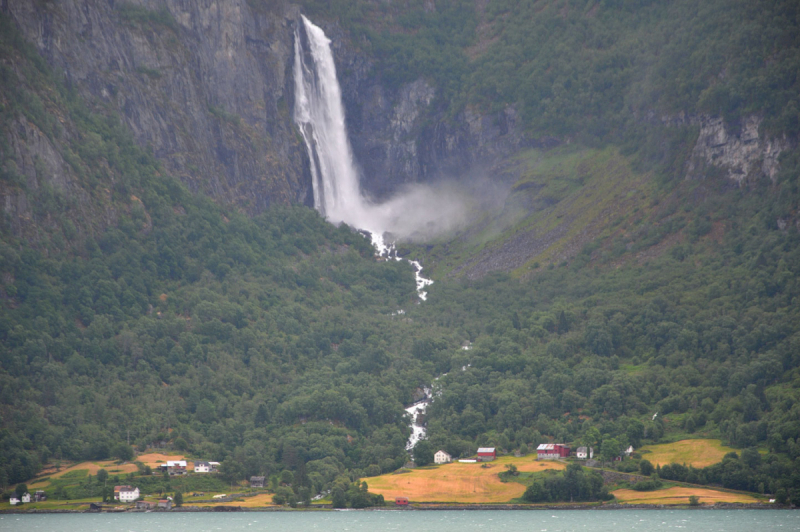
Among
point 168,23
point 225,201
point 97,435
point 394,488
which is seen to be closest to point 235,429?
point 97,435

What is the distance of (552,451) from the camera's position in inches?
5217

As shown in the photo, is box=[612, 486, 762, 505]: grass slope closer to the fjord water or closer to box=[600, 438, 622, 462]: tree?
the fjord water

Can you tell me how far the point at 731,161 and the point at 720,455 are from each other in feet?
222

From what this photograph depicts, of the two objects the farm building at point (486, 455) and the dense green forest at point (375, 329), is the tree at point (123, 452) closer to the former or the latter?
the dense green forest at point (375, 329)

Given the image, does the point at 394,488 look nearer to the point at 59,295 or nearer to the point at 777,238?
the point at 59,295

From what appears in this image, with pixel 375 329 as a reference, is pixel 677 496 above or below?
below

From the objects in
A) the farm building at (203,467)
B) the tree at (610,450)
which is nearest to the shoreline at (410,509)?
the tree at (610,450)

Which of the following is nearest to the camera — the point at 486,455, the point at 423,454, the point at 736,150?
the point at 486,455

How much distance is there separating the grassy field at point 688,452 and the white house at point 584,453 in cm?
568

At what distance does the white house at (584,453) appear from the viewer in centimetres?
13038

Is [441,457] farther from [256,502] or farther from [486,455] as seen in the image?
[256,502]

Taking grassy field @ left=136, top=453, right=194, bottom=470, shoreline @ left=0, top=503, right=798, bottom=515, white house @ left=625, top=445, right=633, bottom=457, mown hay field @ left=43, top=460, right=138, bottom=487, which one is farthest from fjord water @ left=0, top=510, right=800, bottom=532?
white house @ left=625, top=445, right=633, bottom=457

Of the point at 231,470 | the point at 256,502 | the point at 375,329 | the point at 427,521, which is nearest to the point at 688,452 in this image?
the point at 427,521

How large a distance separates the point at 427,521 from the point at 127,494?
34171mm
